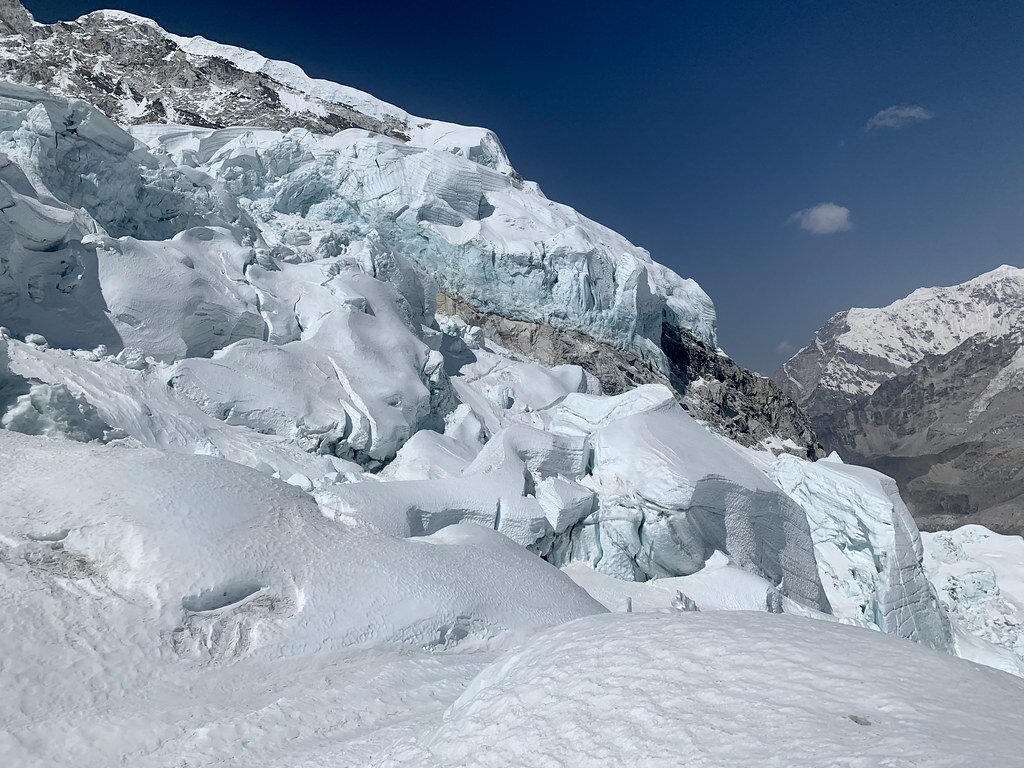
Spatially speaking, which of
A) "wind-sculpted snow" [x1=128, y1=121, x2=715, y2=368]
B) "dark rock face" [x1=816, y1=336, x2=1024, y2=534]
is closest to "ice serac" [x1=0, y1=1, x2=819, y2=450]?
"wind-sculpted snow" [x1=128, y1=121, x2=715, y2=368]

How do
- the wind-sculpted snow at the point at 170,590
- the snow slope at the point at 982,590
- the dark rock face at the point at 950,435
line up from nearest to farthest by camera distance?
1. the wind-sculpted snow at the point at 170,590
2. the snow slope at the point at 982,590
3. the dark rock face at the point at 950,435

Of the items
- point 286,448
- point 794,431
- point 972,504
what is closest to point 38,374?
point 286,448

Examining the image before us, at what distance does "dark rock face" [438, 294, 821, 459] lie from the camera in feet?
81.7

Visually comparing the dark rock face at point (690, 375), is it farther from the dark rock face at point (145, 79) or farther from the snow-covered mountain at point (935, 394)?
the snow-covered mountain at point (935, 394)

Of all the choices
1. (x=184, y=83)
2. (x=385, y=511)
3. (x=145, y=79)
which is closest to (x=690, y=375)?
(x=385, y=511)

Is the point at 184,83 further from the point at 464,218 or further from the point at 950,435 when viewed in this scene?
the point at 950,435

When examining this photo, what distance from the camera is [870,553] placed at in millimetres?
12312

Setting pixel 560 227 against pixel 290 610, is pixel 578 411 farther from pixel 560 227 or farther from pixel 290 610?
pixel 560 227

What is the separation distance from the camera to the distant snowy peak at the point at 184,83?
1288 inches

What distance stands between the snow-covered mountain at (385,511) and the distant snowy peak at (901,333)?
159630 mm

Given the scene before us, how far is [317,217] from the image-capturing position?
24625 millimetres

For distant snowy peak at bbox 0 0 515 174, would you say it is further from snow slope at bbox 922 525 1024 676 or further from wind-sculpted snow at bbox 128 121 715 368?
snow slope at bbox 922 525 1024 676

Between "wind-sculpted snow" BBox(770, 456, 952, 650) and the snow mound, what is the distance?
903 centimetres

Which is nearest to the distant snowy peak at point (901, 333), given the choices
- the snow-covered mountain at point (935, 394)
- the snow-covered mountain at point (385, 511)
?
the snow-covered mountain at point (935, 394)
